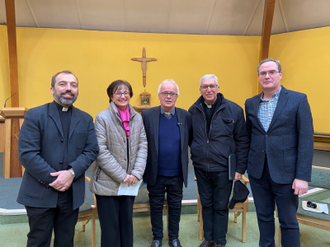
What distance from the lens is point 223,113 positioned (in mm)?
1893

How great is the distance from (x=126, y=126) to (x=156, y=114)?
32 centimetres

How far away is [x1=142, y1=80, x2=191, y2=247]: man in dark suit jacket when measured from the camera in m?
1.88

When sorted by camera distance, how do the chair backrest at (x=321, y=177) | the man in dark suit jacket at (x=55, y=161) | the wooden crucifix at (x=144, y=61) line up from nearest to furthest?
the man in dark suit jacket at (x=55, y=161)
the chair backrest at (x=321, y=177)
the wooden crucifix at (x=144, y=61)

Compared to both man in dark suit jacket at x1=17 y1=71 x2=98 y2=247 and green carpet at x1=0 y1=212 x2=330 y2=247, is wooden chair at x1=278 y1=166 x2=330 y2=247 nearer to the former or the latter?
green carpet at x1=0 y1=212 x2=330 y2=247

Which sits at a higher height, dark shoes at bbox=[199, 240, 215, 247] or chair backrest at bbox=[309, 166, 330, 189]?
chair backrest at bbox=[309, 166, 330, 189]

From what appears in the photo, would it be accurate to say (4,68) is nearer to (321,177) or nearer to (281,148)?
(281,148)

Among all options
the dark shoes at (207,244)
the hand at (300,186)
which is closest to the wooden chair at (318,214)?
the hand at (300,186)

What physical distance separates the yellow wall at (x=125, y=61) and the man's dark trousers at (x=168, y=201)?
151 inches

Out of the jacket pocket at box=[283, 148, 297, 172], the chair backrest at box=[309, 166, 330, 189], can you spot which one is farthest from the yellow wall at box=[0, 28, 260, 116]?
the jacket pocket at box=[283, 148, 297, 172]

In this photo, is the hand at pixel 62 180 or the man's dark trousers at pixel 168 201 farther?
the man's dark trousers at pixel 168 201

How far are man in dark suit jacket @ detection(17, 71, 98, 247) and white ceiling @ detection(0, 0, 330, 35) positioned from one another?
428 centimetres

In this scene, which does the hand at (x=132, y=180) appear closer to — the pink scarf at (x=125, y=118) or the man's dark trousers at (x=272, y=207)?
the pink scarf at (x=125, y=118)

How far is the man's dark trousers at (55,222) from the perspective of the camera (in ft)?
4.50

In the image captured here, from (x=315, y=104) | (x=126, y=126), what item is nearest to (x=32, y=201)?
(x=126, y=126)
